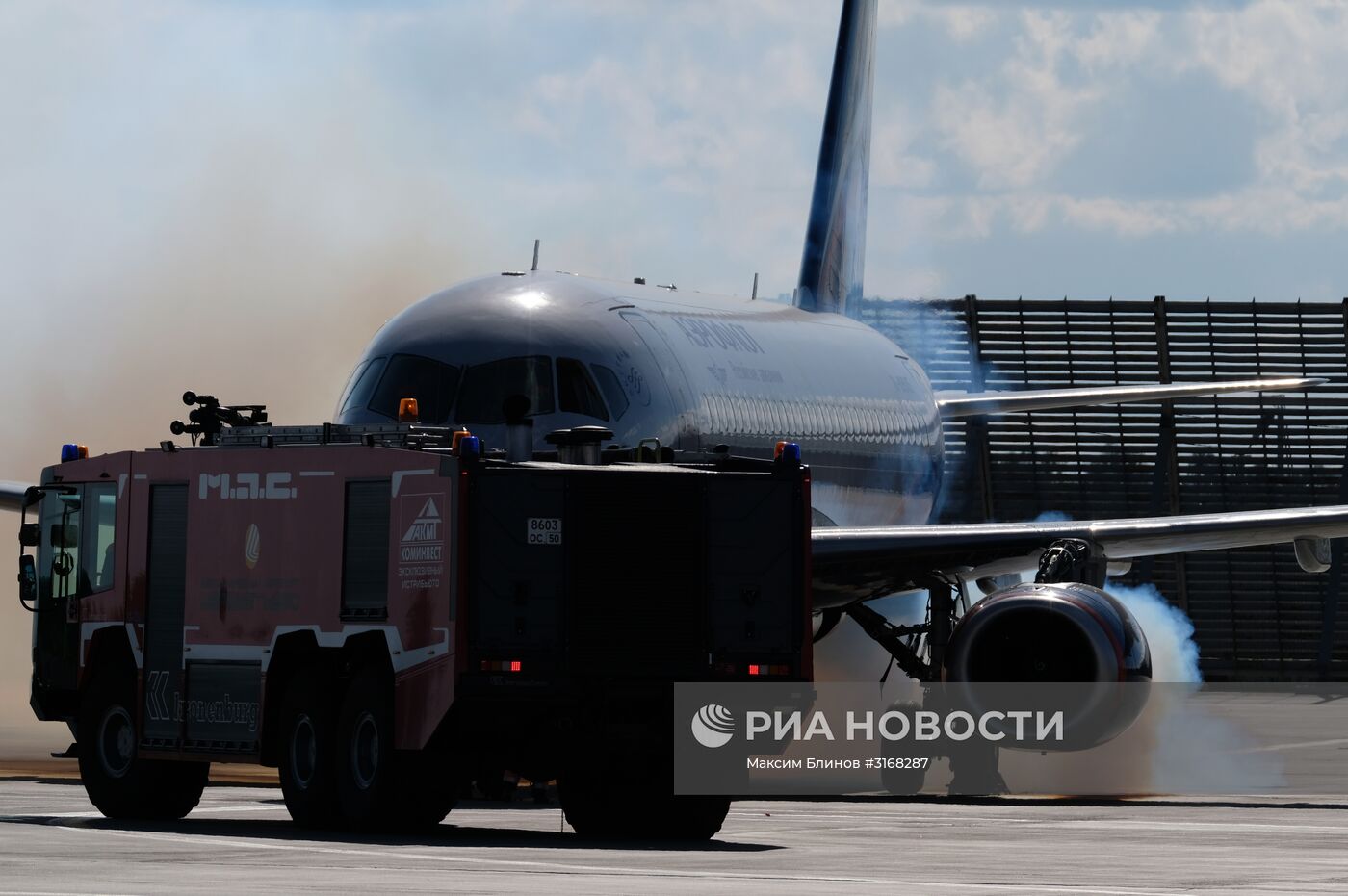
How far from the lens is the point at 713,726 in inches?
648

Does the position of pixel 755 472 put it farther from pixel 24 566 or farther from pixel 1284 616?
pixel 1284 616

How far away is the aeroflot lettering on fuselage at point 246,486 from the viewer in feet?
57.0

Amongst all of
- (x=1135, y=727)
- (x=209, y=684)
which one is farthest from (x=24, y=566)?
(x=1135, y=727)

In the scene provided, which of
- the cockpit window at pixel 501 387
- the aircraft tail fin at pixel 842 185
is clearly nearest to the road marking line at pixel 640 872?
the cockpit window at pixel 501 387

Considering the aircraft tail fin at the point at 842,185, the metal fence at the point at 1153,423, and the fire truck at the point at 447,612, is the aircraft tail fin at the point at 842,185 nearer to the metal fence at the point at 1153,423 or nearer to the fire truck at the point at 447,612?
the fire truck at the point at 447,612

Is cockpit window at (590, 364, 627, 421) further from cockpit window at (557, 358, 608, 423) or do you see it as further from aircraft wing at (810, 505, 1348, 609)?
aircraft wing at (810, 505, 1348, 609)

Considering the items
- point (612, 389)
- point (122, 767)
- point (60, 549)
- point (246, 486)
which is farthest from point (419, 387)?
point (122, 767)

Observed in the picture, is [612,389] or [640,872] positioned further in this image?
[612,389]

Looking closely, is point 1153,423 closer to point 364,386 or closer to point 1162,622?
point 1162,622

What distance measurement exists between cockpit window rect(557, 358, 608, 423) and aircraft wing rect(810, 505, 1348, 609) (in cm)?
216

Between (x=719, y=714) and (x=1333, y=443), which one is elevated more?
(x=1333, y=443)

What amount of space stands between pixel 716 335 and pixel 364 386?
164 inches

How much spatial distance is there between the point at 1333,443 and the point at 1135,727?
30.7 m

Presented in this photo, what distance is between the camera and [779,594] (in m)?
16.8
